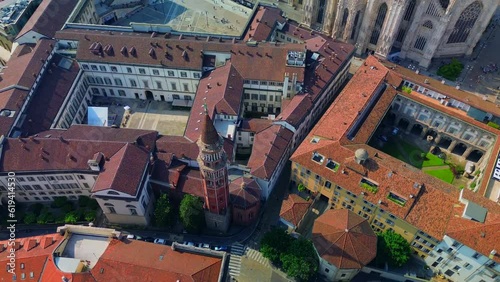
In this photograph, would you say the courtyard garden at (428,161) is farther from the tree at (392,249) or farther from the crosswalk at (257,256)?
the crosswalk at (257,256)

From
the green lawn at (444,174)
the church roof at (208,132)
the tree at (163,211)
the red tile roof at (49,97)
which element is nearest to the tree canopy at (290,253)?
the tree at (163,211)

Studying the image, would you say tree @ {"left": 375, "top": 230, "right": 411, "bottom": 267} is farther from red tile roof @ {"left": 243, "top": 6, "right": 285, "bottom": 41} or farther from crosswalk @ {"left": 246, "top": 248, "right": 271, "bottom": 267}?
red tile roof @ {"left": 243, "top": 6, "right": 285, "bottom": 41}

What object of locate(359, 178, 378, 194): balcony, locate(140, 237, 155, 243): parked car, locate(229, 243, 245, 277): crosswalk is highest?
locate(359, 178, 378, 194): balcony

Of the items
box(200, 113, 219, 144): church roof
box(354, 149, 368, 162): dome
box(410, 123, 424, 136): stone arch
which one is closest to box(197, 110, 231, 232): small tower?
box(200, 113, 219, 144): church roof

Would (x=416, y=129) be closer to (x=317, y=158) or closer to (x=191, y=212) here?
(x=317, y=158)

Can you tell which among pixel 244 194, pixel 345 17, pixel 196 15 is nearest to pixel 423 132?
pixel 345 17

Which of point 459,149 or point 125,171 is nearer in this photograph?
point 125,171
